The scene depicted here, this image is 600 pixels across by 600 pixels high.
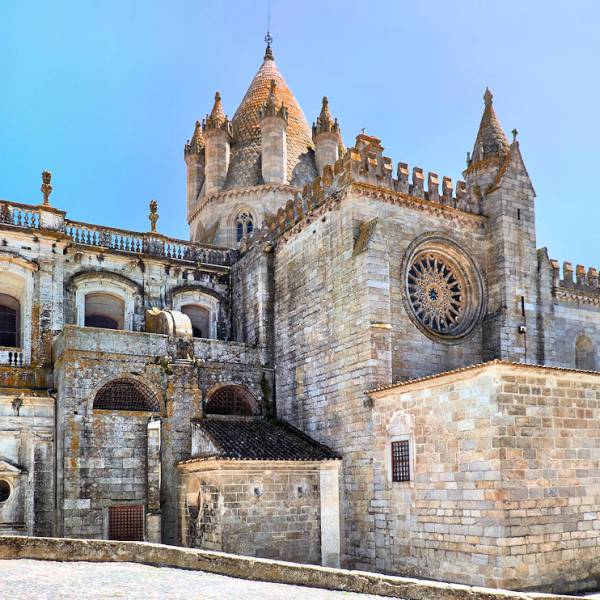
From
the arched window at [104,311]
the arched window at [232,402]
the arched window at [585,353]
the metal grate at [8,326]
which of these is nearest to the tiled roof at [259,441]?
the arched window at [232,402]

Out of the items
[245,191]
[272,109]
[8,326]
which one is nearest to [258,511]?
[8,326]

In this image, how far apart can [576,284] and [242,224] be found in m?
13.0

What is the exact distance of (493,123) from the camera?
22969 mm

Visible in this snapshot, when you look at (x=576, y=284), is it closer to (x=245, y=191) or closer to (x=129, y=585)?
(x=245, y=191)

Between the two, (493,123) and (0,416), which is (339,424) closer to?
(0,416)

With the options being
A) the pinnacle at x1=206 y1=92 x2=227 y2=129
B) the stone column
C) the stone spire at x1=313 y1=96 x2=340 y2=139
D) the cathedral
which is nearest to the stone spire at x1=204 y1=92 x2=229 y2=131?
the pinnacle at x1=206 y1=92 x2=227 y2=129

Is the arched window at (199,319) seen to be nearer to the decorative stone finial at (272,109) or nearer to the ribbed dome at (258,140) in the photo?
the ribbed dome at (258,140)

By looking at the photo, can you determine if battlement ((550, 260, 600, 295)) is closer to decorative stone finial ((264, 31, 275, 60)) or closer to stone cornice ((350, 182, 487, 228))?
stone cornice ((350, 182, 487, 228))

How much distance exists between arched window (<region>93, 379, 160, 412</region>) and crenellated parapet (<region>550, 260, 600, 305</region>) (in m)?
12.9

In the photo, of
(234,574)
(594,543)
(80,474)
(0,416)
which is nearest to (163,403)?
(80,474)

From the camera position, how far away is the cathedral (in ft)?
48.7

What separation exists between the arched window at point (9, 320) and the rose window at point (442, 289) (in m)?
12.4

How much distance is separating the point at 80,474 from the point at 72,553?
6043 mm

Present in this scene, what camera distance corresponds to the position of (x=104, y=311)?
24.5 meters
